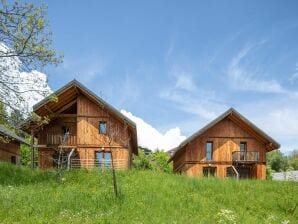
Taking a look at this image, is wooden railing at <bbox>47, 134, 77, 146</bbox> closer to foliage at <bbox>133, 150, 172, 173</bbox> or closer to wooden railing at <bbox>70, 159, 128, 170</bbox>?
wooden railing at <bbox>70, 159, 128, 170</bbox>

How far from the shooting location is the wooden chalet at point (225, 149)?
140 feet

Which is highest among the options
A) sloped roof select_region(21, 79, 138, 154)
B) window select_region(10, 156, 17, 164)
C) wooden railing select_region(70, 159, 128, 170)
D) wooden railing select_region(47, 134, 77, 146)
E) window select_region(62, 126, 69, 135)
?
sloped roof select_region(21, 79, 138, 154)

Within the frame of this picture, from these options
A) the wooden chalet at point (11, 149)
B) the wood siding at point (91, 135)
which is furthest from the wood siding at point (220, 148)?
the wooden chalet at point (11, 149)

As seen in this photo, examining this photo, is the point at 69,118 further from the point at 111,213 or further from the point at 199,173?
the point at 111,213

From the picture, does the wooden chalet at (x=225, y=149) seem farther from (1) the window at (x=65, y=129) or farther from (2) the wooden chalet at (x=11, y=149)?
(2) the wooden chalet at (x=11, y=149)

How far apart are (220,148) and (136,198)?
22837 mm

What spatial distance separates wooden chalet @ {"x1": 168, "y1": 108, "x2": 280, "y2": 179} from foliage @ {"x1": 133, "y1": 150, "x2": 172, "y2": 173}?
1724cm

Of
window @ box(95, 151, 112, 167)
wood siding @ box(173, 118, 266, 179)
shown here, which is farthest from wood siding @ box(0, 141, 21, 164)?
wood siding @ box(173, 118, 266, 179)

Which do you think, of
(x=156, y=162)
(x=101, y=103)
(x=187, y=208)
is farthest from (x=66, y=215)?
(x=156, y=162)

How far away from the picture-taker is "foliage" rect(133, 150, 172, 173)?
2414 inches

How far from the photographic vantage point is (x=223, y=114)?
40.7 meters

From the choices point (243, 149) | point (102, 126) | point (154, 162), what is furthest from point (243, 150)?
point (154, 162)

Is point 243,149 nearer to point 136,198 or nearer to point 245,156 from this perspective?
point 245,156

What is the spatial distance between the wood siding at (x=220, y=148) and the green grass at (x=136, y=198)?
1345 cm
